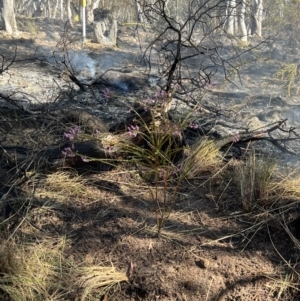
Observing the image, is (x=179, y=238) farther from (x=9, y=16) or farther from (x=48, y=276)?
(x=9, y=16)

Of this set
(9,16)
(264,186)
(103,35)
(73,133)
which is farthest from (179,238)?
(9,16)

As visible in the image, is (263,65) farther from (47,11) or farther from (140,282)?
(47,11)

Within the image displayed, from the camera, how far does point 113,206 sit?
324 cm

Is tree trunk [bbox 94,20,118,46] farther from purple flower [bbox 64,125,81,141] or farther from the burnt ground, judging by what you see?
purple flower [bbox 64,125,81,141]

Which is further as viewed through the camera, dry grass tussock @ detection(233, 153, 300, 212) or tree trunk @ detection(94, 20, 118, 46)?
tree trunk @ detection(94, 20, 118, 46)

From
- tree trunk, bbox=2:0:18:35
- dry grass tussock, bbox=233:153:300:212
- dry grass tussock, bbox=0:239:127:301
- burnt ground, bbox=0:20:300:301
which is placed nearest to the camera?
dry grass tussock, bbox=0:239:127:301

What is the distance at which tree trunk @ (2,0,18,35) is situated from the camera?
43.6ft

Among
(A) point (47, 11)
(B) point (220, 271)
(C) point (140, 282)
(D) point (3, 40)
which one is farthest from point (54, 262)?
(A) point (47, 11)

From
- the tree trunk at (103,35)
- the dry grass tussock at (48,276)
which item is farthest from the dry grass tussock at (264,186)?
the tree trunk at (103,35)

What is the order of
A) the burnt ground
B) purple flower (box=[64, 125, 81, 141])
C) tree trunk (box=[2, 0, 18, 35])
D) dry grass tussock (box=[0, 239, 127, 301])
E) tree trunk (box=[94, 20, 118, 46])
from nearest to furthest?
1. dry grass tussock (box=[0, 239, 127, 301])
2. the burnt ground
3. purple flower (box=[64, 125, 81, 141])
4. tree trunk (box=[2, 0, 18, 35])
5. tree trunk (box=[94, 20, 118, 46])

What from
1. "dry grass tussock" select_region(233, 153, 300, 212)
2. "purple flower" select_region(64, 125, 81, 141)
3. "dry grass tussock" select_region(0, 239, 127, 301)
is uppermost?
"purple flower" select_region(64, 125, 81, 141)

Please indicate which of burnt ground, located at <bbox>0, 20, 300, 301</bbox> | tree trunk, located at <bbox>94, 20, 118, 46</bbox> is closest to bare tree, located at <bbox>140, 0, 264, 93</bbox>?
burnt ground, located at <bbox>0, 20, 300, 301</bbox>

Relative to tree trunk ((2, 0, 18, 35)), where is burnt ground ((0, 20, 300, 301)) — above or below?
below

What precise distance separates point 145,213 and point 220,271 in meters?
0.73
